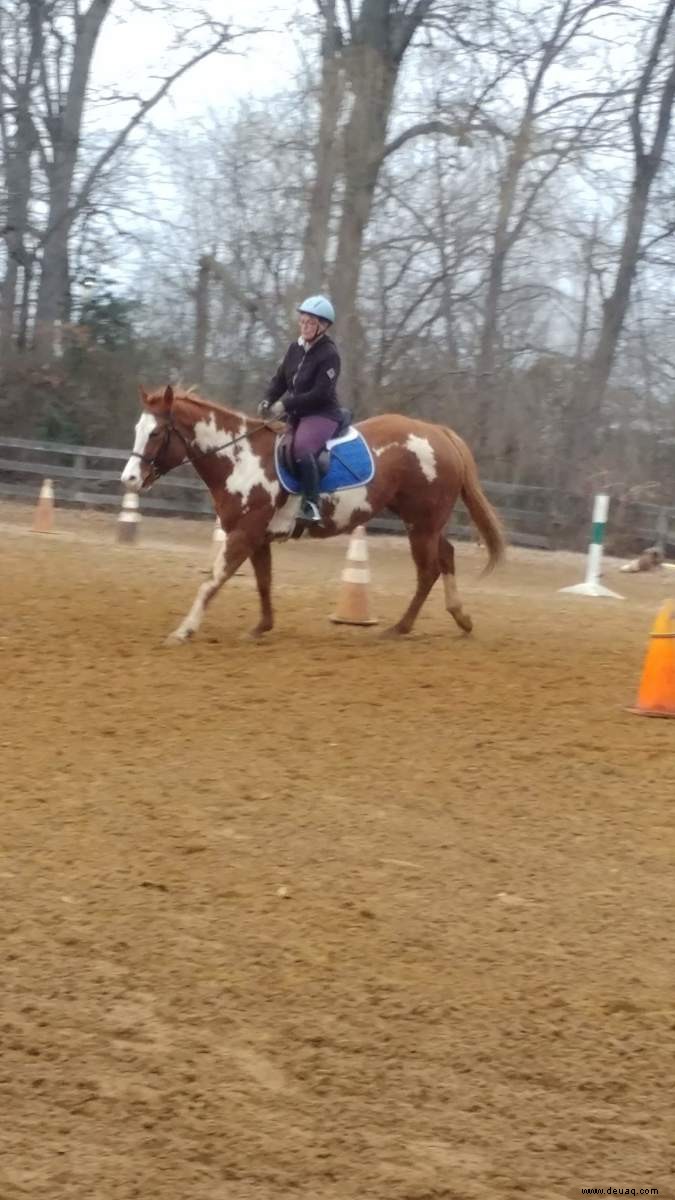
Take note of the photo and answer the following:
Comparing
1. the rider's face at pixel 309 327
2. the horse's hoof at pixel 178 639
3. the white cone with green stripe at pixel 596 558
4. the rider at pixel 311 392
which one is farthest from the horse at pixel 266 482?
the white cone with green stripe at pixel 596 558

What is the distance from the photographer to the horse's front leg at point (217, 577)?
9.85 meters

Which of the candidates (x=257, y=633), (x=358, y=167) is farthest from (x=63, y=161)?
(x=257, y=633)

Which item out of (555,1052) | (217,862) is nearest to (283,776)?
(217,862)

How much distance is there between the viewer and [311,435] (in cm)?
1022

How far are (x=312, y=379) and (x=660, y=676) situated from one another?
3.46m

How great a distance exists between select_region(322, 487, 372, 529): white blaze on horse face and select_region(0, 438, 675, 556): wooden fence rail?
15.2 metres

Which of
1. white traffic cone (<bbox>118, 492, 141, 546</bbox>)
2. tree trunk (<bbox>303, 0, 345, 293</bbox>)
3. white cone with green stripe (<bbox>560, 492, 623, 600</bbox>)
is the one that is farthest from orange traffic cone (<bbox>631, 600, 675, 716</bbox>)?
tree trunk (<bbox>303, 0, 345, 293</bbox>)

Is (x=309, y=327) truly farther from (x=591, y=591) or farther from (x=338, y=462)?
(x=591, y=591)

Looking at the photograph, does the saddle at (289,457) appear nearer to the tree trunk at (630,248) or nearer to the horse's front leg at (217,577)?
the horse's front leg at (217,577)

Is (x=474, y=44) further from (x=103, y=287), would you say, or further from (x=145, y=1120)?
(x=145, y=1120)

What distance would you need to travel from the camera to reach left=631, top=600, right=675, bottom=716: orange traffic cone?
835 centimetres

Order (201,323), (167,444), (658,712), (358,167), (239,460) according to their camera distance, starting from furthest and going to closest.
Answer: (201,323) < (358,167) < (239,460) < (167,444) < (658,712)

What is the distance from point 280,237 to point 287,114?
2.35 meters

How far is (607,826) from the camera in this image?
604cm
